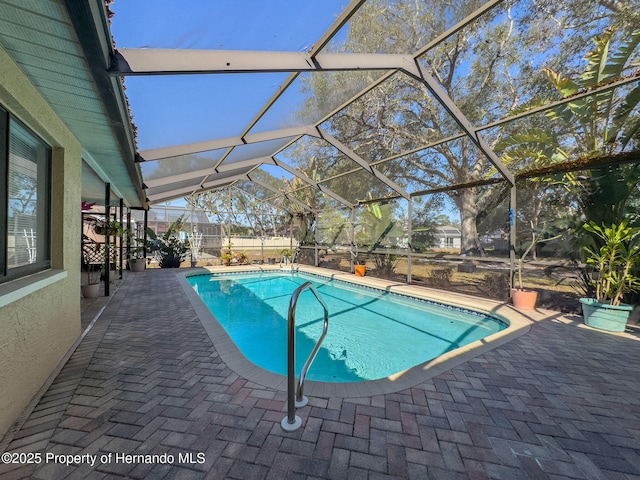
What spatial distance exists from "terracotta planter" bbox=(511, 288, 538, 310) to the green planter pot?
1.02 m

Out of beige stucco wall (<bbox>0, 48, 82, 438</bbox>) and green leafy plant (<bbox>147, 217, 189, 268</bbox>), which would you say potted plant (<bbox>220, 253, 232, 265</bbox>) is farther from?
beige stucco wall (<bbox>0, 48, 82, 438</bbox>)

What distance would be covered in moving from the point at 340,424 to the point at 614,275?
17.7ft

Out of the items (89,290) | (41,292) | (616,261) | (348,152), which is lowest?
(89,290)

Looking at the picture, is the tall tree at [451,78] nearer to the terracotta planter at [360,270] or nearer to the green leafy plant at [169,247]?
the terracotta planter at [360,270]

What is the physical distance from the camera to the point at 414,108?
10.7 m

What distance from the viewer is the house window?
2145 millimetres

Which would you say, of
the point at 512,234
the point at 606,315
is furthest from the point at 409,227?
the point at 606,315

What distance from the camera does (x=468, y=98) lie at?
1024 centimetres

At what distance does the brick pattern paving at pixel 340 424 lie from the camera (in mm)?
1740

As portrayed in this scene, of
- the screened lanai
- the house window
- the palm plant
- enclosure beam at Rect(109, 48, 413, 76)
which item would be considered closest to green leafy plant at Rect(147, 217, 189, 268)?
the screened lanai

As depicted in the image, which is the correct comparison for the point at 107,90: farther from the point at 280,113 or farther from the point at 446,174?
the point at 446,174

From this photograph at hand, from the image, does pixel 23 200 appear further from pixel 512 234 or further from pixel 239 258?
pixel 239 258

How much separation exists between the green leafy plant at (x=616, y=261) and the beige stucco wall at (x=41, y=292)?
7447mm

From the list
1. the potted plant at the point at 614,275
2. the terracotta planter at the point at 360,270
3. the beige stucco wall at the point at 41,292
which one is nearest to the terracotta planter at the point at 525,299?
the potted plant at the point at 614,275
